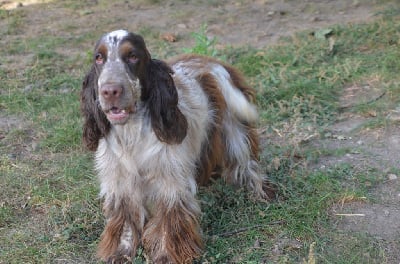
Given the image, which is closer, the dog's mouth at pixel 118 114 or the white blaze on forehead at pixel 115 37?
the dog's mouth at pixel 118 114

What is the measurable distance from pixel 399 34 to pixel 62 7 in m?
5.16

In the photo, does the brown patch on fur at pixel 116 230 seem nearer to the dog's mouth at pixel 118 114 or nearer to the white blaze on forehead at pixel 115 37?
the dog's mouth at pixel 118 114

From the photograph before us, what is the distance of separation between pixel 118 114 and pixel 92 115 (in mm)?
353

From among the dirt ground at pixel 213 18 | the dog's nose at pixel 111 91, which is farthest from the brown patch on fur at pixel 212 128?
the dirt ground at pixel 213 18

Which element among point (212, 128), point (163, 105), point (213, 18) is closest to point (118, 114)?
point (163, 105)

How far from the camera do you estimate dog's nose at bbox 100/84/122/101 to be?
10.7 feet

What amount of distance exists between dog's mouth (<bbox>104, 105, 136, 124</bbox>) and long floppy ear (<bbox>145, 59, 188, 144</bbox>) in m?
0.23

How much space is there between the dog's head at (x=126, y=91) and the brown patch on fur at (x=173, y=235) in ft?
1.55

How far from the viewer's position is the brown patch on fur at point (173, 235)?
3750 millimetres

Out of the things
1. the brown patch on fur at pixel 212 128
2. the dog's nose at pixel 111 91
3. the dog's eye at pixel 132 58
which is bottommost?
the brown patch on fur at pixel 212 128

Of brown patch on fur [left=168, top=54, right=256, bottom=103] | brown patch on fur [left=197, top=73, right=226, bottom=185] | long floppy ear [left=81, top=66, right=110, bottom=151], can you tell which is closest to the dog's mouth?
long floppy ear [left=81, top=66, right=110, bottom=151]

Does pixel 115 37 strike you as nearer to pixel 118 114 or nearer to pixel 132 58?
pixel 132 58

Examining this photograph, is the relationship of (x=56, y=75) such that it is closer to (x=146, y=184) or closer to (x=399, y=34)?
(x=146, y=184)

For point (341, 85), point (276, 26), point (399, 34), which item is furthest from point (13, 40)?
point (399, 34)
